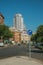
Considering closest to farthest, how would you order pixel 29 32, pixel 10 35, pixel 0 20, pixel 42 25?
pixel 29 32 → pixel 42 25 → pixel 10 35 → pixel 0 20

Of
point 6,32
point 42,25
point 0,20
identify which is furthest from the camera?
point 0,20

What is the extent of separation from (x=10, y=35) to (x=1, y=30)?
20.6 meters

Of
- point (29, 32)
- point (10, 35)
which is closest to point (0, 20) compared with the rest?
point (10, 35)

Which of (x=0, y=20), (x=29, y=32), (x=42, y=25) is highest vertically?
(x=0, y=20)

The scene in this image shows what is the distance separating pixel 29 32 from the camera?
23562mm

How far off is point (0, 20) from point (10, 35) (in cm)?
5703

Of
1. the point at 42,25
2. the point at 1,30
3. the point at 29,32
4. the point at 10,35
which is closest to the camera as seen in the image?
the point at 29,32

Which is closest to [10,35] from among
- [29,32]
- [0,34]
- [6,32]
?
[6,32]

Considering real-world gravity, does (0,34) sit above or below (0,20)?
below

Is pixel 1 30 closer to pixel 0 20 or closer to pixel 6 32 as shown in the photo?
pixel 6 32

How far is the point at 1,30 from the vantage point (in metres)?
120

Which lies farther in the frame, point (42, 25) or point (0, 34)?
point (0, 34)

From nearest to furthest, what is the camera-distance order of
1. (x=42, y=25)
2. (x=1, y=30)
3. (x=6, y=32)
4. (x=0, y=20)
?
(x=42, y=25) → (x=1, y=30) → (x=6, y=32) → (x=0, y=20)

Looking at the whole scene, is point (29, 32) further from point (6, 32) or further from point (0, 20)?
point (0, 20)
